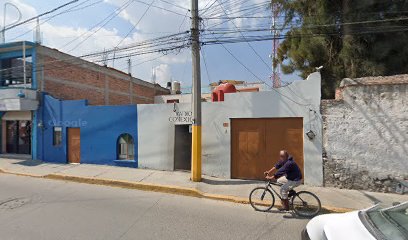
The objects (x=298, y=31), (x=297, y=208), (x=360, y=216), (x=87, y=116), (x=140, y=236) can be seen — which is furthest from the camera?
(x=87, y=116)

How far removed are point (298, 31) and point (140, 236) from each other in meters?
10.2

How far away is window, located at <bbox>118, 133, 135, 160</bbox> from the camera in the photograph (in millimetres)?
12570

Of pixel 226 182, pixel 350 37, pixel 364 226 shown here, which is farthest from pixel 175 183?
pixel 350 37

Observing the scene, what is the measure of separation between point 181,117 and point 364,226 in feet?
30.2

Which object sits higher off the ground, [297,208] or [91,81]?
[91,81]

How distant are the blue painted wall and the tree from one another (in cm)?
772

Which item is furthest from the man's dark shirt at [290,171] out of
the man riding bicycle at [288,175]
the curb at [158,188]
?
the curb at [158,188]

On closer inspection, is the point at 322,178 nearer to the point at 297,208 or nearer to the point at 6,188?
the point at 297,208

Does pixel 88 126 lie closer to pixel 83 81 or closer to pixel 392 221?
pixel 83 81

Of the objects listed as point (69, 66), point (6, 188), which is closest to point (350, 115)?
point (6, 188)

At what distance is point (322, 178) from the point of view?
9.17 metres

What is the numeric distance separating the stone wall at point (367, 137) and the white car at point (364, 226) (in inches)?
246

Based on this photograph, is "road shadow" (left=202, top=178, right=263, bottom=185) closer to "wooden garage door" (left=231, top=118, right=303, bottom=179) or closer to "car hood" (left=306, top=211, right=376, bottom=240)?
"wooden garage door" (left=231, top=118, right=303, bottom=179)

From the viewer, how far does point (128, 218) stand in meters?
6.27
